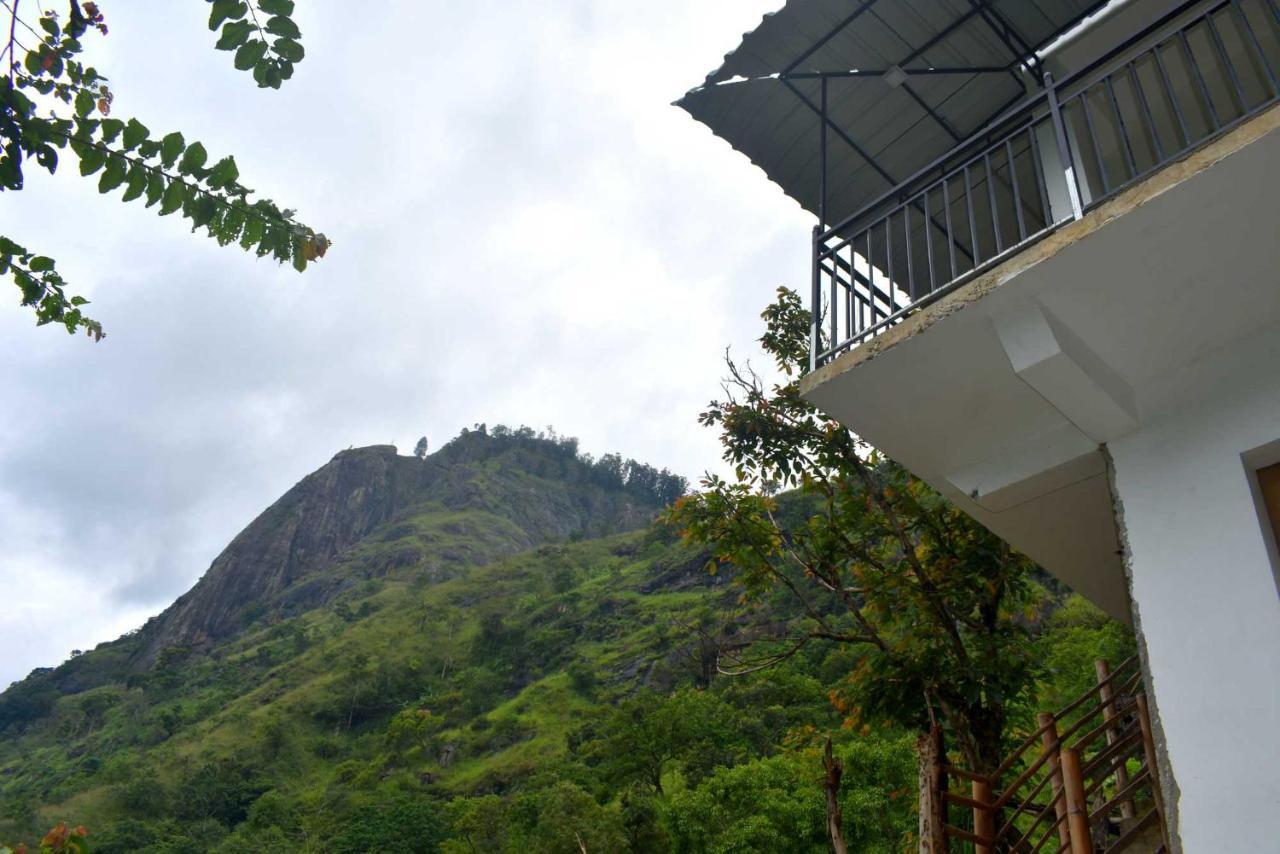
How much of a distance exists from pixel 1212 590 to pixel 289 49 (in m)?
3.15

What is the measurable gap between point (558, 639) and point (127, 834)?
2914cm

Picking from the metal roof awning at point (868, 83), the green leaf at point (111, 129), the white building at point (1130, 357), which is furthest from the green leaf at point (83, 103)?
the metal roof awning at point (868, 83)

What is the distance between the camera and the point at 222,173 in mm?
2830

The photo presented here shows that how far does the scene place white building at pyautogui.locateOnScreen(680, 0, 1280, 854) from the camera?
2.72m

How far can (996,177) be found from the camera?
5305mm

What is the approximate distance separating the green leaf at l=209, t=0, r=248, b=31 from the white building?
2.28 metres

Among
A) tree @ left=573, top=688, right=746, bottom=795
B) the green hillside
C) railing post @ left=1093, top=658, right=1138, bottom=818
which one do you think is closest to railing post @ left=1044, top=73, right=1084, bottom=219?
railing post @ left=1093, top=658, right=1138, bottom=818

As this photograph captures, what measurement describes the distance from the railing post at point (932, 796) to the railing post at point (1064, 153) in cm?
187

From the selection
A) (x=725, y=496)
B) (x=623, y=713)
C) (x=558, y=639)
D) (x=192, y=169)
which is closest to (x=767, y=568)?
(x=725, y=496)

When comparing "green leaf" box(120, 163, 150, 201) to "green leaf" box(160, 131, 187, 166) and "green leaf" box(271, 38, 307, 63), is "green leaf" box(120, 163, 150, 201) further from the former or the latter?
"green leaf" box(271, 38, 307, 63)

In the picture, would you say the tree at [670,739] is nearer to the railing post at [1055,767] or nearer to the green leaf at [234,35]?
the railing post at [1055,767]

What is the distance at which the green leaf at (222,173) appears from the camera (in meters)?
2.82

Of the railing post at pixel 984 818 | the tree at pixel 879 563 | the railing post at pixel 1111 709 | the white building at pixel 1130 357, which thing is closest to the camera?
the white building at pixel 1130 357

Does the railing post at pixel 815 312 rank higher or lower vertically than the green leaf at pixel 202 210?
higher
